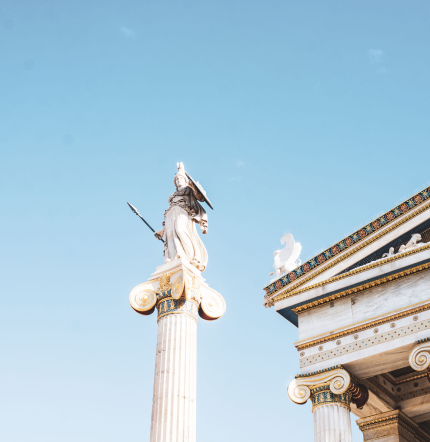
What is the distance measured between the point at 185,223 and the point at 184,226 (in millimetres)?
139

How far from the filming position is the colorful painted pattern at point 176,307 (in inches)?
815

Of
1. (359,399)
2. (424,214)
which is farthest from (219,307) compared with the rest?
(424,214)

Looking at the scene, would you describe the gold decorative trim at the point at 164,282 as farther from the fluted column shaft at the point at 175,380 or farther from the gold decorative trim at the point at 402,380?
the gold decorative trim at the point at 402,380

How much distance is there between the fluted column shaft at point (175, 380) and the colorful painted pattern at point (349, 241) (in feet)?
9.46

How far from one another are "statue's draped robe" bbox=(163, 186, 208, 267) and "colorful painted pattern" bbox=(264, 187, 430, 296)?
2.19 meters

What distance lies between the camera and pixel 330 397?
65.1ft

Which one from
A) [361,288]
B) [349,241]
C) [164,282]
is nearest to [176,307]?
[164,282]

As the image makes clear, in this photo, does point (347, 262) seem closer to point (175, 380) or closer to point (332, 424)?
point (332, 424)

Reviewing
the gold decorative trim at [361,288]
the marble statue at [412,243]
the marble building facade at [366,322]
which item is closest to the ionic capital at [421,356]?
the marble building facade at [366,322]

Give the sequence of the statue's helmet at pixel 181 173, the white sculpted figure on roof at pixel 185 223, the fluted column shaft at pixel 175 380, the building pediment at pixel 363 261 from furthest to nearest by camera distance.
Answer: the statue's helmet at pixel 181 173
the white sculpted figure on roof at pixel 185 223
the building pediment at pixel 363 261
the fluted column shaft at pixel 175 380

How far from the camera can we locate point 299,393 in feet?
66.4

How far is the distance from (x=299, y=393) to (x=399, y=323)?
3.06 metres

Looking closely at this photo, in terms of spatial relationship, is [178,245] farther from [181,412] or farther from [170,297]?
[181,412]

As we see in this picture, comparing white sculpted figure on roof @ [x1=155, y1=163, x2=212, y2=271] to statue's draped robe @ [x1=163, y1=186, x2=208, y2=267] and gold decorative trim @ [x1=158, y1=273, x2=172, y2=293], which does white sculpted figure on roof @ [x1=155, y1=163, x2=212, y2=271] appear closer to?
statue's draped robe @ [x1=163, y1=186, x2=208, y2=267]
